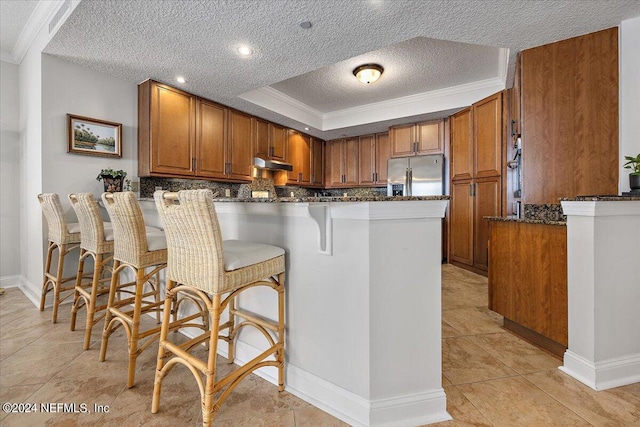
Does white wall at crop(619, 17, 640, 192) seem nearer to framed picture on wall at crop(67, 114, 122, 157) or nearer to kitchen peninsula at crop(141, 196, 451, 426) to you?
kitchen peninsula at crop(141, 196, 451, 426)

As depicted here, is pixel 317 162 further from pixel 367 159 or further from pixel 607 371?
pixel 607 371

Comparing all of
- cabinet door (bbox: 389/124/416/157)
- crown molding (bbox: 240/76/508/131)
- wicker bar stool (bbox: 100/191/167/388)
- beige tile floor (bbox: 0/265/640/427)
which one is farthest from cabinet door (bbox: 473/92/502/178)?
wicker bar stool (bbox: 100/191/167/388)

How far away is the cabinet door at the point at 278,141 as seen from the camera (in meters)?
4.57

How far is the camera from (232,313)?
1625 millimetres

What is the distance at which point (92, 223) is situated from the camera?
192cm

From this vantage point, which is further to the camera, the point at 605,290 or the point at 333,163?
the point at 333,163

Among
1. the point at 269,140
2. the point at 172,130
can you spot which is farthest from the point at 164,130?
the point at 269,140

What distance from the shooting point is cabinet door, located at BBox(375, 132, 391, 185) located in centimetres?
513

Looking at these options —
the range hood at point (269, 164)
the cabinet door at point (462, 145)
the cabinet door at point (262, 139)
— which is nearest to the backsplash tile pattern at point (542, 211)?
the cabinet door at point (462, 145)

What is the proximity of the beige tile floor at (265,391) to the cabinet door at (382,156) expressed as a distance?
137 inches

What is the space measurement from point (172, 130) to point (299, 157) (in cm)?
240

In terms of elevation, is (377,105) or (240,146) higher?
(377,105)

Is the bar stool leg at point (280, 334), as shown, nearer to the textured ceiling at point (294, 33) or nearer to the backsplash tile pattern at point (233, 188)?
the textured ceiling at point (294, 33)

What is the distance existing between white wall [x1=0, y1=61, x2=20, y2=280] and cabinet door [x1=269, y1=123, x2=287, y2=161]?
3.03 metres
